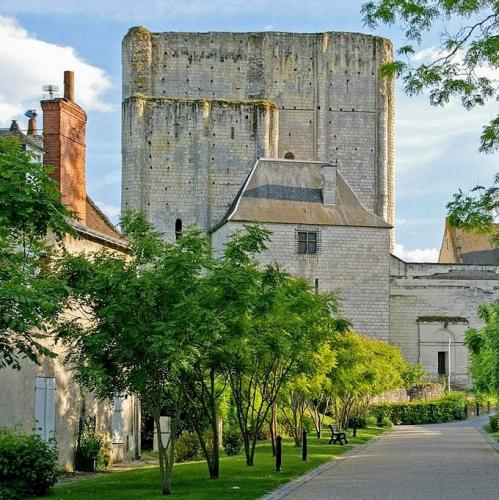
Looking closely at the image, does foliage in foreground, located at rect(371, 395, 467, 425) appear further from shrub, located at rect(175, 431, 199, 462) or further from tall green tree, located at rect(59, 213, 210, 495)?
tall green tree, located at rect(59, 213, 210, 495)

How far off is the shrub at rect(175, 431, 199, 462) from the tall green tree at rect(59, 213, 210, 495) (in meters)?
10.8

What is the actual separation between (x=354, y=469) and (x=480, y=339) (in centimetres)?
2238

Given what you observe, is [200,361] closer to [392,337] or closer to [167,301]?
[167,301]

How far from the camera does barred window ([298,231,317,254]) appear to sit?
64.7 meters

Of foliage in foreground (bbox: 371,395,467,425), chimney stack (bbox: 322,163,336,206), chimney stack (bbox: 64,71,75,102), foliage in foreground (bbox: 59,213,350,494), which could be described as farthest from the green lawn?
chimney stack (bbox: 322,163,336,206)

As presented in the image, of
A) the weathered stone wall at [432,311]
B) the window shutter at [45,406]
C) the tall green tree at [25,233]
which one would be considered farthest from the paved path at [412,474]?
the weathered stone wall at [432,311]

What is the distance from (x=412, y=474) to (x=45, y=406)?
25.2ft

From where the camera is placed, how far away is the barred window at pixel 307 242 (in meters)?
64.7

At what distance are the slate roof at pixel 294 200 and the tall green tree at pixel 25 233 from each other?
47.0 m

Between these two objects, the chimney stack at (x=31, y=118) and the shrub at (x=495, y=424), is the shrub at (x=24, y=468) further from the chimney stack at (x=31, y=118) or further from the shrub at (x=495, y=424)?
the shrub at (x=495, y=424)

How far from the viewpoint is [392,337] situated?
237 ft

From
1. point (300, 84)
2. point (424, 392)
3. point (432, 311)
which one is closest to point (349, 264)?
point (424, 392)

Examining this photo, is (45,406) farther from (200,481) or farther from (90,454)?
(200,481)

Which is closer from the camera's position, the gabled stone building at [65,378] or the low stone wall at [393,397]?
the gabled stone building at [65,378]
